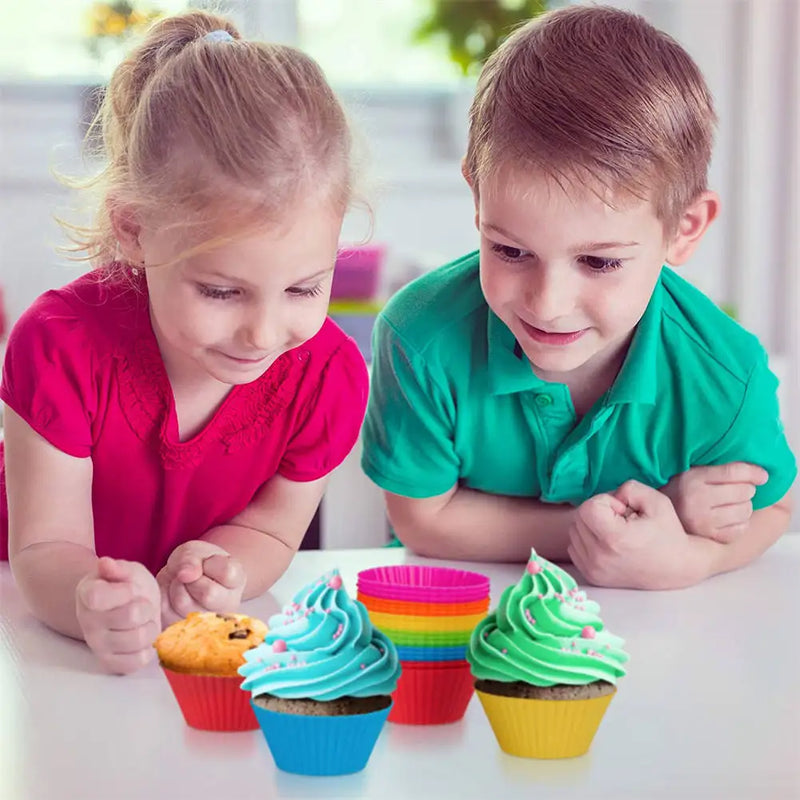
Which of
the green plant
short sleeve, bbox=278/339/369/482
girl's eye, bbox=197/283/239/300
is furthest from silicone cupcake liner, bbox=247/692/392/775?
the green plant

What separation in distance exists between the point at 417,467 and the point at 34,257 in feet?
5.80

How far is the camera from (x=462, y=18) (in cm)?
281

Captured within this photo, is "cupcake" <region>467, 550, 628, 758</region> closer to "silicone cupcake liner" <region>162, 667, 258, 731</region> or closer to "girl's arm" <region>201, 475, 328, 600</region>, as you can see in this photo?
"silicone cupcake liner" <region>162, 667, 258, 731</region>

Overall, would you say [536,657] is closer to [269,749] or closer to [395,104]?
[269,749]

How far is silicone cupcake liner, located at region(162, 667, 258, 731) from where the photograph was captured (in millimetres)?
791

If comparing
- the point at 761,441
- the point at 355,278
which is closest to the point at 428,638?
the point at 761,441

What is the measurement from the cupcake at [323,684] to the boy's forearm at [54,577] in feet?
0.86

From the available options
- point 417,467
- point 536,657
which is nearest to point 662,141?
point 417,467

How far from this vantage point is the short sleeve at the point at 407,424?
4.10 feet

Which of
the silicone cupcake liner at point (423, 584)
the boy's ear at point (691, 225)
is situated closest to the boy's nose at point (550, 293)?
the boy's ear at point (691, 225)

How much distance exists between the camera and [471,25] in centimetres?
281

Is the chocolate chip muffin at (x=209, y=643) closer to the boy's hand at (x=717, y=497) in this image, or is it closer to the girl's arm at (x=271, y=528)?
the girl's arm at (x=271, y=528)

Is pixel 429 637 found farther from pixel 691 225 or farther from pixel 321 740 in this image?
pixel 691 225

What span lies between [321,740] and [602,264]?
52 cm
